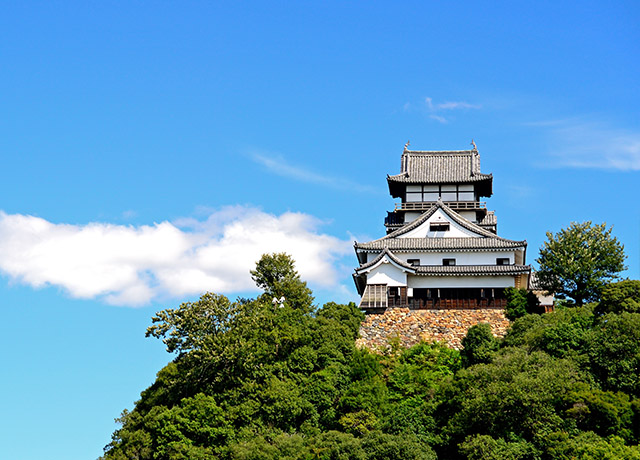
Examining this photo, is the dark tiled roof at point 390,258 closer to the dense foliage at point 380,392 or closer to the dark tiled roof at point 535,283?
the dense foliage at point 380,392

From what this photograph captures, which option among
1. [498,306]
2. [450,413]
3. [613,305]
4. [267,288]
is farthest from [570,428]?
[267,288]

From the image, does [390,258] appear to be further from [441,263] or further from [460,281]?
[460,281]

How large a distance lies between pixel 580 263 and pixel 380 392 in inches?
625

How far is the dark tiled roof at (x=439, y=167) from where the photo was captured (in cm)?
5884

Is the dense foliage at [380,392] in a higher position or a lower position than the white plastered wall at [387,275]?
lower

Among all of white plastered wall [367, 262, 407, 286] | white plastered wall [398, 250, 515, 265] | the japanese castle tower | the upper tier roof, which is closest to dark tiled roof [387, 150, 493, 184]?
the upper tier roof

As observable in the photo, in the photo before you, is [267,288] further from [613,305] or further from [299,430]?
[613,305]

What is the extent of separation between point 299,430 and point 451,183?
87.3 feet

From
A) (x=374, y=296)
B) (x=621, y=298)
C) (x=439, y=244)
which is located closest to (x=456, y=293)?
(x=439, y=244)

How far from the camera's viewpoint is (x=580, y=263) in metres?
47.6

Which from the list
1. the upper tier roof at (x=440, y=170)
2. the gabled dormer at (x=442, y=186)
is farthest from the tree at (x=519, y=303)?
the upper tier roof at (x=440, y=170)

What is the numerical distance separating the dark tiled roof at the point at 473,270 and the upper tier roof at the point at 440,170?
390 inches

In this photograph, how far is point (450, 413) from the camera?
1463 inches

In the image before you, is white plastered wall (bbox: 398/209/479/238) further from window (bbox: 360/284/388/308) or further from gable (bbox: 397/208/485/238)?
window (bbox: 360/284/388/308)
